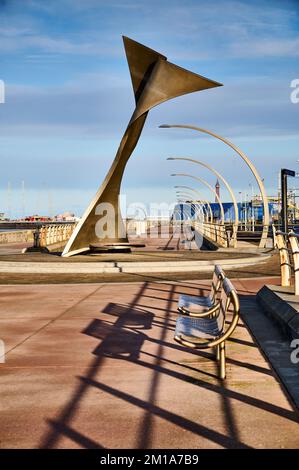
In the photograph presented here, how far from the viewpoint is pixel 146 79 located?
20.8 m

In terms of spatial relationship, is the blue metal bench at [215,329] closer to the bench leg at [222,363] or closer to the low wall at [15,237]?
the bench leg at [222,363]

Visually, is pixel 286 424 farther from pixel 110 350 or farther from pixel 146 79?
pixel 146 79

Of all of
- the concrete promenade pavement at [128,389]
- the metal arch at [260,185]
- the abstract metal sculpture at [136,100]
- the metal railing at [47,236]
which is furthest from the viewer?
the metal railing at [47,236]

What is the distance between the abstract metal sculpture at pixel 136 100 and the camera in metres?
20.1

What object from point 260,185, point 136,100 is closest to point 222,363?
point 136,100

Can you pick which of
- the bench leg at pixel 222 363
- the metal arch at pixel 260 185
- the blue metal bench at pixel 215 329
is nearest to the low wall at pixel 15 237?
the metal arch at pixel 260 185

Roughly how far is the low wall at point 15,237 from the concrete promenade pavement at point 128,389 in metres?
33.8

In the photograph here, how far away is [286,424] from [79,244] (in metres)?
17.6

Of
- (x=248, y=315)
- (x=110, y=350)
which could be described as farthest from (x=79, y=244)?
(x=110, y=350)

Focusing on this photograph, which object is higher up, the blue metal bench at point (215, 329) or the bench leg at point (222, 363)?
the blue metal bench at point (215, 329)

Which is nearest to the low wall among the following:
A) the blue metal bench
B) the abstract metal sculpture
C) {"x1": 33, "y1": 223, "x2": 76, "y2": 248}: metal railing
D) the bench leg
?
{"x1": 33, "y1": 223, "x2": 76, "y2": 248}: metal railing

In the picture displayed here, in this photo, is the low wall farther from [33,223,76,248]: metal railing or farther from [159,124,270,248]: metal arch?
[159,124,270,248]: metal arch

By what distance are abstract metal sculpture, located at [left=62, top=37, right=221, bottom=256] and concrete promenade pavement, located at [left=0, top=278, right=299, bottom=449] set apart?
1137cm
